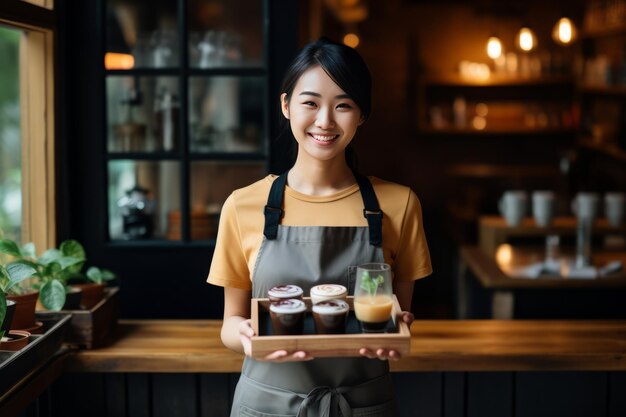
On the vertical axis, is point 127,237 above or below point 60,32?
below

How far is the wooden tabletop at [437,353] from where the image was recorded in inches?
105

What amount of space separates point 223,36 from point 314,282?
143 centimetres

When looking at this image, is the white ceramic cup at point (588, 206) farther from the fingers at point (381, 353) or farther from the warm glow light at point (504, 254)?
the fingers at point (381, 353)

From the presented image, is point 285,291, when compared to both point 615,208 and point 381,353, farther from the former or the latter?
point 615,208

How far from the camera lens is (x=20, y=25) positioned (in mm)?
2699

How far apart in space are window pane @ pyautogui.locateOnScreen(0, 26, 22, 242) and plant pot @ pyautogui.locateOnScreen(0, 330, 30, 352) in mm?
731

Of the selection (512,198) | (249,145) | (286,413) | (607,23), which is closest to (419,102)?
(607,23)

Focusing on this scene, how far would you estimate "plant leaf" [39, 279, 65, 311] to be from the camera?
99.7 inches

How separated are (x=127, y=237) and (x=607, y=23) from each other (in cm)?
500

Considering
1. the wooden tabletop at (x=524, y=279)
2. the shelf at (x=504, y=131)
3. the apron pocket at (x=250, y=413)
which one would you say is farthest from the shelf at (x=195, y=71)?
the shelf at (x=504, y=131)

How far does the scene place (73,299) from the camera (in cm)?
271

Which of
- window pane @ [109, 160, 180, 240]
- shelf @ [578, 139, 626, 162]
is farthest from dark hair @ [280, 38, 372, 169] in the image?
shelf @ [578, 139, 626, 162]

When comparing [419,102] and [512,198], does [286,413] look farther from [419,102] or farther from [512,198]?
[419,102]

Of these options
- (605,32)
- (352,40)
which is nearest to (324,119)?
(605,32)
